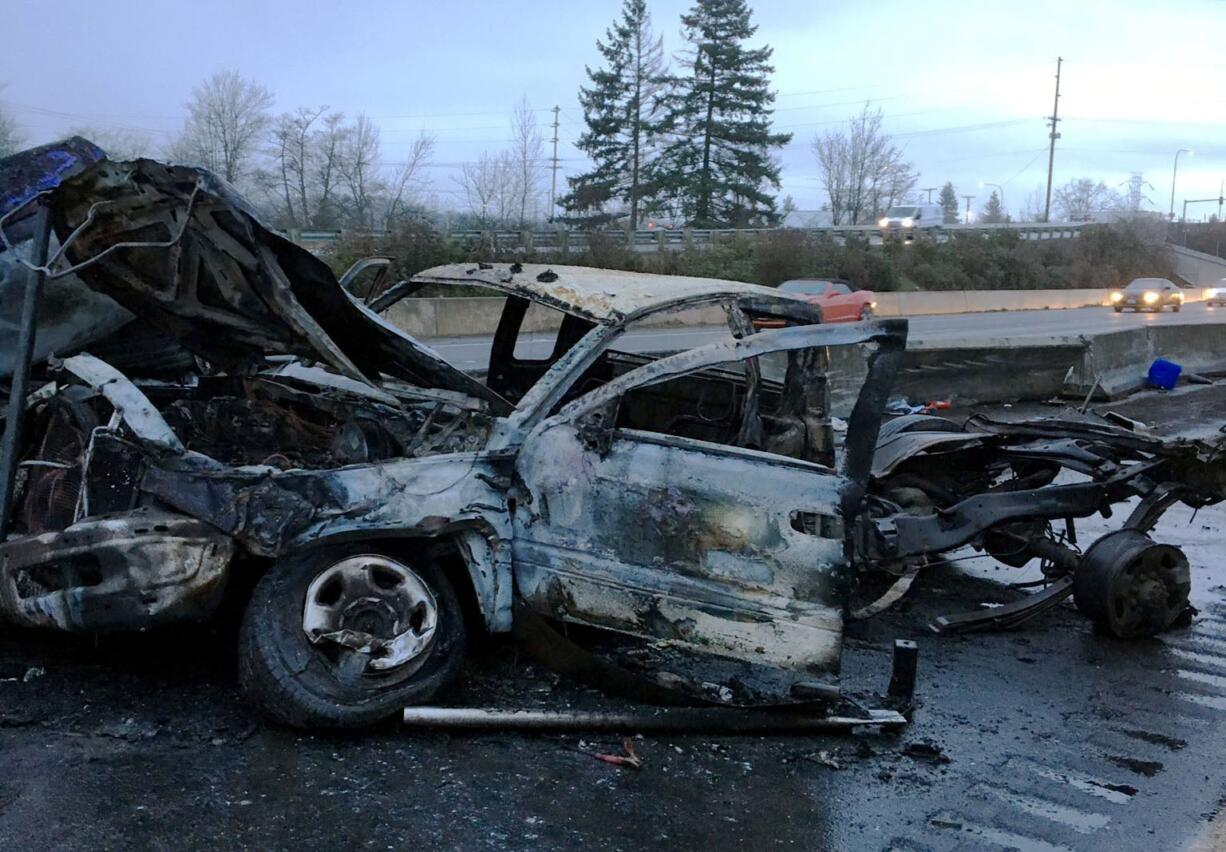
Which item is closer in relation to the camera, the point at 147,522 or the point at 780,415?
the point at 147,522

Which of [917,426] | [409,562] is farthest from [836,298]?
[409,562]

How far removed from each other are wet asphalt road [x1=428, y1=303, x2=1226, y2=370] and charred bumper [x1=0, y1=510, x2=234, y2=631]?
2560 millimetres

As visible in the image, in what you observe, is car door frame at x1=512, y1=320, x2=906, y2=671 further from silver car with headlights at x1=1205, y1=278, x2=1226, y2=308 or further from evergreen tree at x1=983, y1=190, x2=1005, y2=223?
evergreen tree at x1=983, y1=190, x2=1005, y2=223

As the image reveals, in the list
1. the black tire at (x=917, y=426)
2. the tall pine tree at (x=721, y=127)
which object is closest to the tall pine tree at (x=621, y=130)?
the tall pine tree at (x=721, y=127)

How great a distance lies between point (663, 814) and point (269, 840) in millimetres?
1242

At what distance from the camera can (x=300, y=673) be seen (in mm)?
3799

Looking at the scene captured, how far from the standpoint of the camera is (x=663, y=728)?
4.08m

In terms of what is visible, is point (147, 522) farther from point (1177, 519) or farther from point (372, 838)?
point (1177, 519)

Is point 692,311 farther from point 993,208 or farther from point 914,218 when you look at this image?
point 993,208

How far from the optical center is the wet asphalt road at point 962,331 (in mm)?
13422

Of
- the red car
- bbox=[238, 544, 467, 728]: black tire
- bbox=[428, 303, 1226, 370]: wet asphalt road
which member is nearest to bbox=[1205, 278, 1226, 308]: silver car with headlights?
bbox=[428, 303, 1226, 370]: wet asphalt road

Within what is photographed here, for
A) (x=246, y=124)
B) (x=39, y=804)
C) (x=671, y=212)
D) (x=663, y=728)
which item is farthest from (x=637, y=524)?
(x=671, y=212)

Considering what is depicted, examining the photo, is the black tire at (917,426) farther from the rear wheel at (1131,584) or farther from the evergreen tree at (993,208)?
the evergreen tree at (993,208)

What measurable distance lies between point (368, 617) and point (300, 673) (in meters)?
0.30
